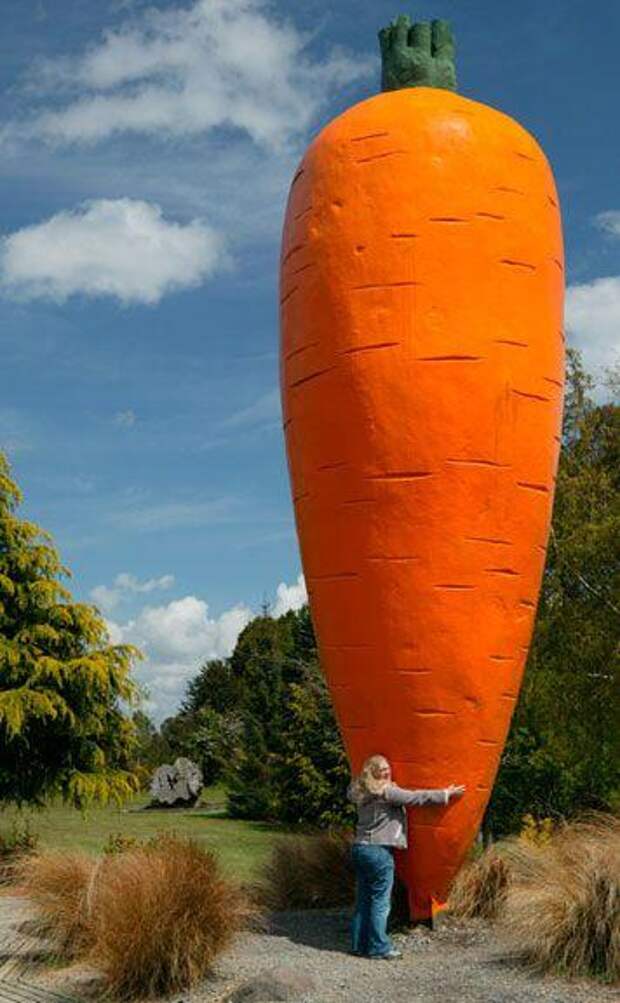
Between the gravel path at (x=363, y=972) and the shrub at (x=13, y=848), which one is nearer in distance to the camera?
the gravel path at (x=363, y=972)

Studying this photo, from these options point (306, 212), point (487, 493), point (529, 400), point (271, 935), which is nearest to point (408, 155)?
point (306, 212)

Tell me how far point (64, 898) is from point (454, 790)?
2390 mm

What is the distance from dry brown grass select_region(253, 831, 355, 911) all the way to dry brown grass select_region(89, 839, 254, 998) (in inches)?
66.2

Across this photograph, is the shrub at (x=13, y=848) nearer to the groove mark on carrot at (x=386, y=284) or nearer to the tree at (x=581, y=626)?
the tree at (x=581, y=626)

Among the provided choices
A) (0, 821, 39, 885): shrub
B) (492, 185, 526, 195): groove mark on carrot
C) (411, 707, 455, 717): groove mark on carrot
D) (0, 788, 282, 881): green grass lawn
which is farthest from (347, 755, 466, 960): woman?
(0, 788, 282, 881): green grass lawn

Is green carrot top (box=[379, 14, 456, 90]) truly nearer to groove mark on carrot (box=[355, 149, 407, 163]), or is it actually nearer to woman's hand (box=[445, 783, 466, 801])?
groove mark on carrot (box=[355, 149, 407, 163])

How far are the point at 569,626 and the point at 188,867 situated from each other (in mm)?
9362

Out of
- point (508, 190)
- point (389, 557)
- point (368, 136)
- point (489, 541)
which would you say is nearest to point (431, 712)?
point (389, 557)

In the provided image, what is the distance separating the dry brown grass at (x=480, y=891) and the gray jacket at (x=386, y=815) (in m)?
0.99

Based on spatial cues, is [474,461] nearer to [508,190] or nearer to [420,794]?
[508,190]

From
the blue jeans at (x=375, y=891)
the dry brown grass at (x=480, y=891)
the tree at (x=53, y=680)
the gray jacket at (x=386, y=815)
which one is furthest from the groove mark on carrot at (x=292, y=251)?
the tree at (x=53, y=680)

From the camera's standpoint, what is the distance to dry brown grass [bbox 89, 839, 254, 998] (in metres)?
5.63

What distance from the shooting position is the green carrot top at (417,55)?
23.8ft

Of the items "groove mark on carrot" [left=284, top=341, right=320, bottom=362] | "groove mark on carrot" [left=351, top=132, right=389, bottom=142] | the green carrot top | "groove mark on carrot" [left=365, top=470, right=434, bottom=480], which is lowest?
"groove mark on carrot" [left=365, top=470, right=434, bottom=480]
